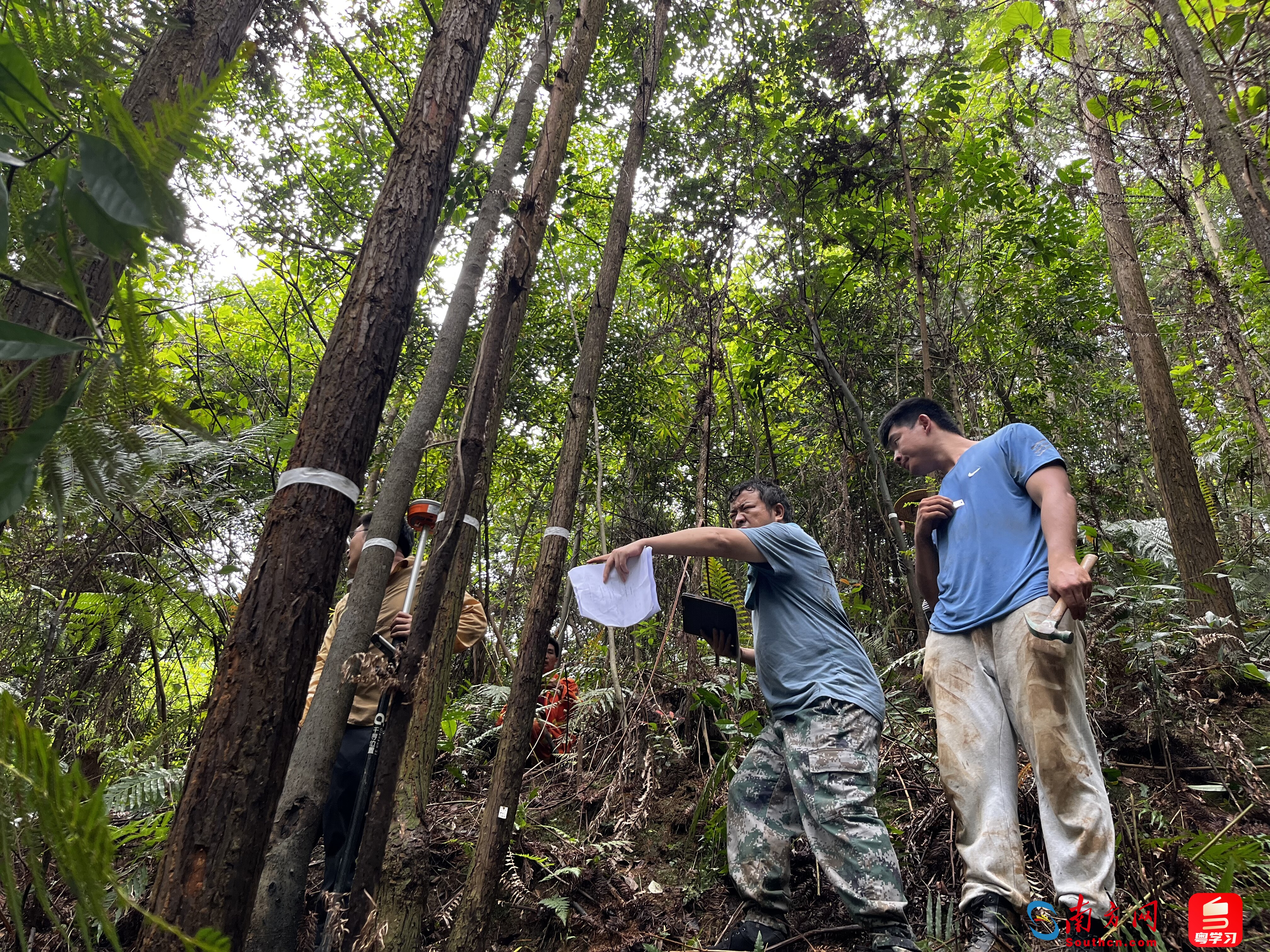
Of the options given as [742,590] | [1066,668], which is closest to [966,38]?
[742,590]

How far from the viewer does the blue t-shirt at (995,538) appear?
109 inches

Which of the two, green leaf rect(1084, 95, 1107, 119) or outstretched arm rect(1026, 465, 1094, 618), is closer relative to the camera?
outstretched arm rect(1026, 465, 1094, 618)

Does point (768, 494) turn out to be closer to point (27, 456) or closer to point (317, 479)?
point (317, 479)

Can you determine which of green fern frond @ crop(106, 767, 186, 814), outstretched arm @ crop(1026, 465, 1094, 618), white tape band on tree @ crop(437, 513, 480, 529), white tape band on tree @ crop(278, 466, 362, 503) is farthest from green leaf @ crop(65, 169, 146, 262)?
green fern frond @ crop(106, 767, 186, 814)

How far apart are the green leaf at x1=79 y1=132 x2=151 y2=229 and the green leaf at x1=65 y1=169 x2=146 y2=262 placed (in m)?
0.02

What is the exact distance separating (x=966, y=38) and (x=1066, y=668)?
23.3 ft

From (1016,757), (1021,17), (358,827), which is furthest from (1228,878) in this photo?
(1021,17)

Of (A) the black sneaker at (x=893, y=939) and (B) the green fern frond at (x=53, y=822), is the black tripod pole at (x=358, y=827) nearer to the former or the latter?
(B) the green fern frond at (x=53, y=822)

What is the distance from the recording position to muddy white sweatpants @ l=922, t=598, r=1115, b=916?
2346 mm

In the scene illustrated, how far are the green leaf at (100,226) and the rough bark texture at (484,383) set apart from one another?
69.5 inches

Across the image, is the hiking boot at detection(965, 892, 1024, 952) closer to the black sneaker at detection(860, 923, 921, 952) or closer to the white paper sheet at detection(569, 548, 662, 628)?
the black sneaker at detection(860, 923, 921, 952)

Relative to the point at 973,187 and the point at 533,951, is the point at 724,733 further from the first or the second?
the point at 973,187

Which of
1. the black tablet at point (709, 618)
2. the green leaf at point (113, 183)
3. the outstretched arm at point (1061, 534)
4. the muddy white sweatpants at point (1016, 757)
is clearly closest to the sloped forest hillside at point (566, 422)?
the green leaf at point (113, 183)

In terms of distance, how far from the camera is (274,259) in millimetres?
7668
